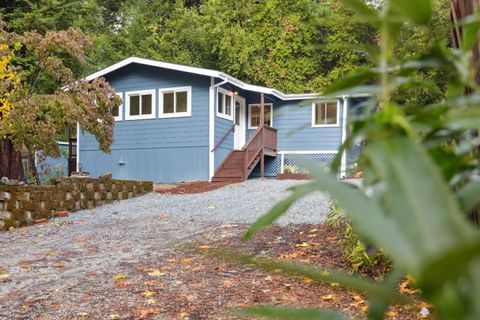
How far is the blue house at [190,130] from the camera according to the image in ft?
42.4

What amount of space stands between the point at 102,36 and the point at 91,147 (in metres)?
8.68

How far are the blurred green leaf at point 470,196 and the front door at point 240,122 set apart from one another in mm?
14425

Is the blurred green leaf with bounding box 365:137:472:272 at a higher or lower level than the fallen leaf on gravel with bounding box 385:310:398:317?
higher

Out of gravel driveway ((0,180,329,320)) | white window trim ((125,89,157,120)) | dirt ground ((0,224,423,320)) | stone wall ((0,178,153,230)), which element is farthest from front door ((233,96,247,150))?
dirt ground ((0,224,423,320))

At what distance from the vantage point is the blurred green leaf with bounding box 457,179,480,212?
0.36m

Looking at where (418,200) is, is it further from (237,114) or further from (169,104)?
(237,114)

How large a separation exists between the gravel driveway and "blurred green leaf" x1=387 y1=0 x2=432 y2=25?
126 cm

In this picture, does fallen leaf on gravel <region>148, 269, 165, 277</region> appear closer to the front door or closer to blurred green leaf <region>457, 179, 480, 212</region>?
blurred green leaf <region>457, 179, 480, 212</region>

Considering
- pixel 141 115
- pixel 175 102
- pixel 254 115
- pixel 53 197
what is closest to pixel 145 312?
pixel 53 197

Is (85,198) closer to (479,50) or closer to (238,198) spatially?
(238,198)

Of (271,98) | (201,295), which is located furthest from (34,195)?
(271,98)

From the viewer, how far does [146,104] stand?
550 inches

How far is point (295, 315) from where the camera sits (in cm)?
42

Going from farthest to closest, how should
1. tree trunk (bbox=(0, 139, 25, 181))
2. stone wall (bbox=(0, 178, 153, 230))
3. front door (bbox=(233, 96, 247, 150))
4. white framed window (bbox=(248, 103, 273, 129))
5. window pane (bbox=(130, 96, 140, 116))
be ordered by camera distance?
white framed window (bbox=(248, 103, 273, 129)) < front door (bbox=(233, 96, 247, 150)) < window pane (bbox=(130, 96, 140, 116)) < tree trunk (bbox=(0, 139, 25, 181)) < stone wall (bbox=(0, 178, 153, 230))
